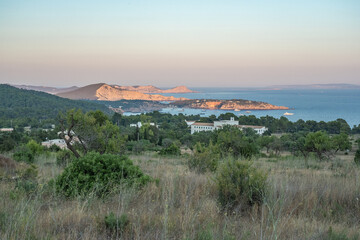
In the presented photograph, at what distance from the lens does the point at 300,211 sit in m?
3.70

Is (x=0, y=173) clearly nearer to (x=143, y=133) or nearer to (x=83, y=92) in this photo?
(x=143, y=133)

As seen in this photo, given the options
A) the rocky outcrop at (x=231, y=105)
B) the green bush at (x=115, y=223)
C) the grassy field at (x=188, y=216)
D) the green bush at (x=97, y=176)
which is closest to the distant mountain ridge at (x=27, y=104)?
the rocky outcrop at (x=231, y=105)

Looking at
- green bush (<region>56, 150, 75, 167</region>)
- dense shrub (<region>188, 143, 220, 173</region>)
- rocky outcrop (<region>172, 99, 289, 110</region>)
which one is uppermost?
dense shrub (<region>188, 143, 220, 173</region>)

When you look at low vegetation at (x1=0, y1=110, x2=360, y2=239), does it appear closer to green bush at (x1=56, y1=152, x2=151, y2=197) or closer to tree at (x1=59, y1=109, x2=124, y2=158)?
green bush at (x1=56, y1=152, x2=151, y2=197)

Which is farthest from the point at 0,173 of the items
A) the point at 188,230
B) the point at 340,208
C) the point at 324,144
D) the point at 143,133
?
the point at 143,133

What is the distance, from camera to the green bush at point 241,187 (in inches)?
152

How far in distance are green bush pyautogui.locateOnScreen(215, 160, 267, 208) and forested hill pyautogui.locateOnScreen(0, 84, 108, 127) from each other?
260ft

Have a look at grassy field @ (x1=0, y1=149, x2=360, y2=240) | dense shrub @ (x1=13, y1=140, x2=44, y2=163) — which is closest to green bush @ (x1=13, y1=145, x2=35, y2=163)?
dense shrub @ (x1=13, y1=140, x2=44, y2=163)

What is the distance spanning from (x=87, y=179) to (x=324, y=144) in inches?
827

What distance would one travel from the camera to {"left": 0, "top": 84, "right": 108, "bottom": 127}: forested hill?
255 feet

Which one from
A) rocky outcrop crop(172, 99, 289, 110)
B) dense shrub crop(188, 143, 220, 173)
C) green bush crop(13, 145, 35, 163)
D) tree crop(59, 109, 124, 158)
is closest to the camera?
dense shrub crop(188, 143, 220, 173)

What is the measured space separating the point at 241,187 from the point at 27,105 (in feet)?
318

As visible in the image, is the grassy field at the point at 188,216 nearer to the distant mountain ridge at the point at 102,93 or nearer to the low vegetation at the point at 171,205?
the low vegetation at the point at 171,205

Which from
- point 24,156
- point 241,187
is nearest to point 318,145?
point 24,156
